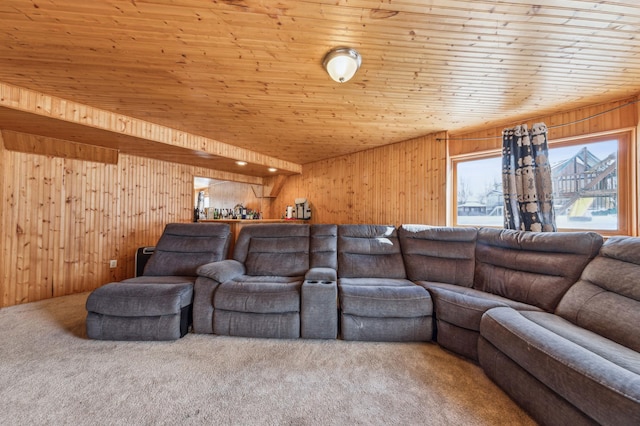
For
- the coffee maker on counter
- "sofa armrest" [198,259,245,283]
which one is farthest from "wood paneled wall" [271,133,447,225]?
"sofa armrest" [198,259,245,283]

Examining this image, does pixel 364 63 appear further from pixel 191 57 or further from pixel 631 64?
pixel 631 64

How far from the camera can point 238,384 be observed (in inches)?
57.8

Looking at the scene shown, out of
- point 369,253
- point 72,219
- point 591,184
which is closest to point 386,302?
point 369,253

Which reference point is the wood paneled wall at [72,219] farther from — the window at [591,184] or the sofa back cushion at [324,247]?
the window at [591,184]

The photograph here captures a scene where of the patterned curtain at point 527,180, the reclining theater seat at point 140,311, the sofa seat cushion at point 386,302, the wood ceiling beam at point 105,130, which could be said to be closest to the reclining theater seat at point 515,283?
the sofa seat cushion at point 386,302

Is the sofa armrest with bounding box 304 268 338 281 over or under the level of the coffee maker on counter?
under

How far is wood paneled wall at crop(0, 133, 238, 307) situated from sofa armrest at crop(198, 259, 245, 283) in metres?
2.40

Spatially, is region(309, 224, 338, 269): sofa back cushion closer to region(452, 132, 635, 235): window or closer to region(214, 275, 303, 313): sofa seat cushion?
region(214, 275, 303, 313): sofa seat cushion

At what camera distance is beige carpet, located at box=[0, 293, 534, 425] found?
1.24 meters

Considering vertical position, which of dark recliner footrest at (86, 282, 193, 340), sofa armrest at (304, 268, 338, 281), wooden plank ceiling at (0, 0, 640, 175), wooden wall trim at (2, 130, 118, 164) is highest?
wooden plank ceiling at (0, 0, 640, 175)

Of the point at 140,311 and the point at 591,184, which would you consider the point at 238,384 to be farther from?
the point at 591,184

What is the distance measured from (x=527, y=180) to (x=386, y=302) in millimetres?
2215

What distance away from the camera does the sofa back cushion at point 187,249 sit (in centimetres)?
253

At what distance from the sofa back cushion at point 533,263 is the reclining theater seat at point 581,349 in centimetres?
8
